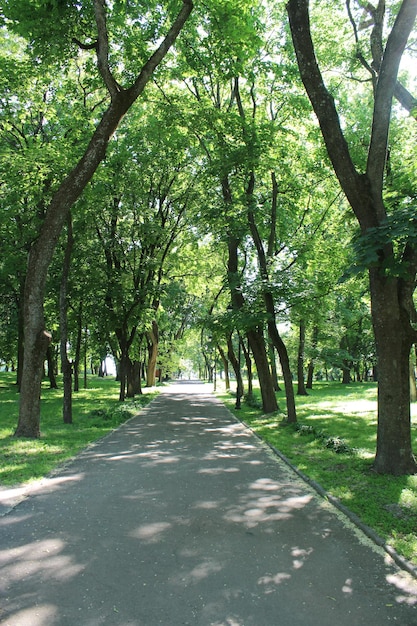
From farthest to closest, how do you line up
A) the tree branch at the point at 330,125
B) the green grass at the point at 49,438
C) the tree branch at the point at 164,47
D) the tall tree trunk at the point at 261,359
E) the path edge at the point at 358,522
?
the tall tree trunk at the point at 261,359
the tree branch at the point at 164,47
the green grass at the point at 49,438
the tree branch at the point at 330,125
the path edge at the point at 358,522

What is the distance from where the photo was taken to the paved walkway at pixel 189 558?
11.1 feet

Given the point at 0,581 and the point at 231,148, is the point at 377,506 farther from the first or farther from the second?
the point at 231,148

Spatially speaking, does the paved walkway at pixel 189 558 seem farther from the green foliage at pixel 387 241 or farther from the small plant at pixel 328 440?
the green foliage at pixel 387 241

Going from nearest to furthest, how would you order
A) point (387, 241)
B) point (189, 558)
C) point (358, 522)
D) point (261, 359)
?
point (189, 558) < point (358, 522) < point (387, 241) < point (261, 359)

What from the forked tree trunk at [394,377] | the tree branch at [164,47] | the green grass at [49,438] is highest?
the tree branch at [164,47]

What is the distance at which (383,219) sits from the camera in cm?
718

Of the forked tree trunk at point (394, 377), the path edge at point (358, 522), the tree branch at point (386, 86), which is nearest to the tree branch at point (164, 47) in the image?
the tree branch at point (386, 86)

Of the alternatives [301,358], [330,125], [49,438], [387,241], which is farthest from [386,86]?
[301,358]

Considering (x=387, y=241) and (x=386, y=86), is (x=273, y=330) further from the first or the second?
(x=387, y=241)

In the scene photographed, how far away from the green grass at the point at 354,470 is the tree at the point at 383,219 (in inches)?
25.6

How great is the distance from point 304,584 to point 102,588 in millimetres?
1695

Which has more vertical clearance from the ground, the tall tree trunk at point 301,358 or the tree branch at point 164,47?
the tree branch at point 164,47

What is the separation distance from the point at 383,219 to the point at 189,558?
18.5 feet

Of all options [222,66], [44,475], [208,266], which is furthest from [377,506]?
[208,266]
